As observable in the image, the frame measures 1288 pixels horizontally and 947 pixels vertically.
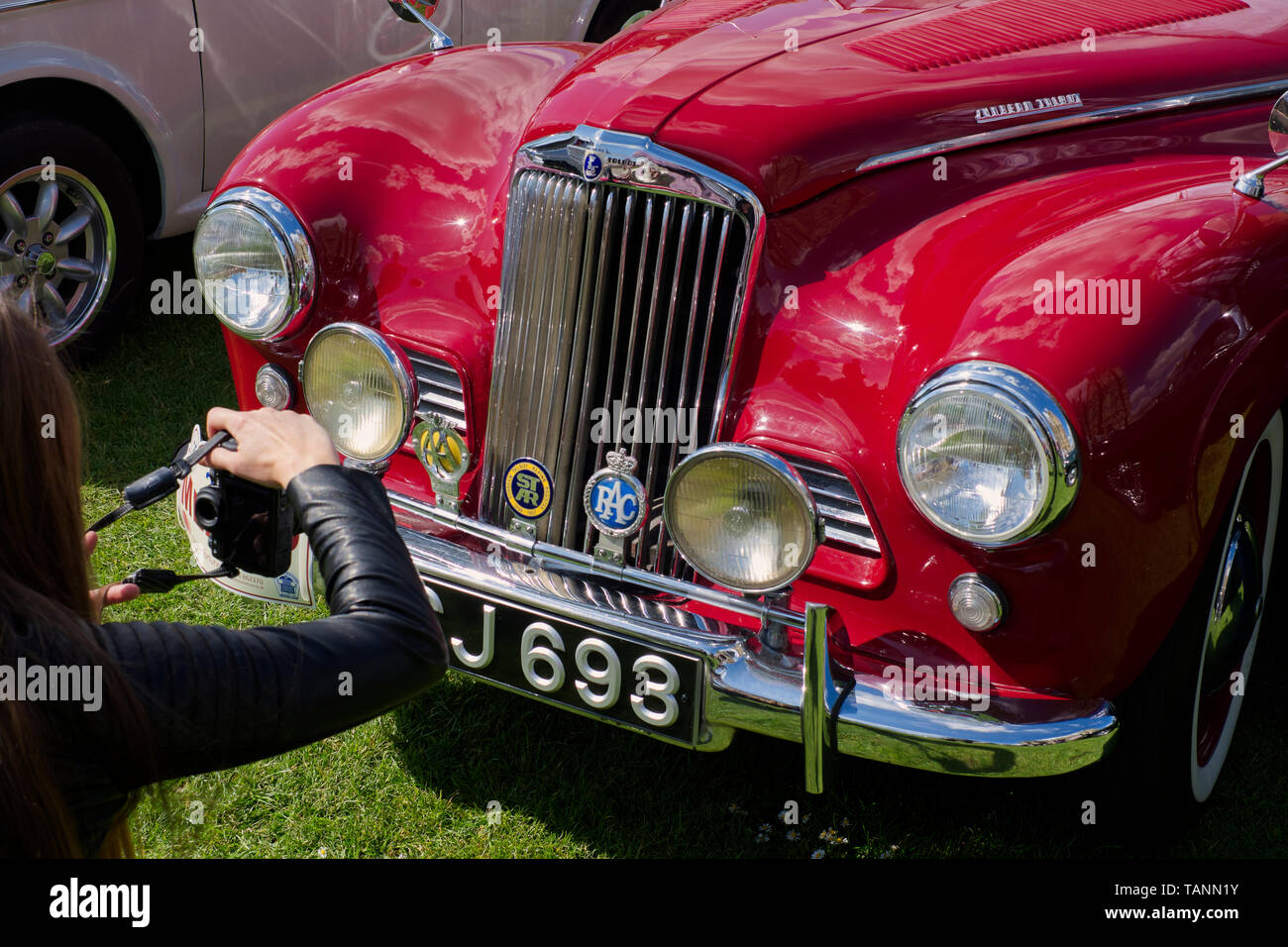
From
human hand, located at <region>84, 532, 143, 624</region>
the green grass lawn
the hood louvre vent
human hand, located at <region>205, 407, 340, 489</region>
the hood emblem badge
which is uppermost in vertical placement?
the hood louvre vent

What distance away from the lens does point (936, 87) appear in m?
2.58

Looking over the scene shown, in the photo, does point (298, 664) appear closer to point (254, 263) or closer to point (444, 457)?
point (444, 457)

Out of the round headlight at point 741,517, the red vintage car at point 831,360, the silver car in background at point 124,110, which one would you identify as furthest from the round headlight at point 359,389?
the silver car in background at point 124,110

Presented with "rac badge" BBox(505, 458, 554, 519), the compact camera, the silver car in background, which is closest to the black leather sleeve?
the compact camera

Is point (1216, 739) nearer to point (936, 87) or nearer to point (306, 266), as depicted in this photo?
point (936, 87)

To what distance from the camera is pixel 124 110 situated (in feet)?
14.0

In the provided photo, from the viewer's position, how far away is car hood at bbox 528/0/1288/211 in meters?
2.45

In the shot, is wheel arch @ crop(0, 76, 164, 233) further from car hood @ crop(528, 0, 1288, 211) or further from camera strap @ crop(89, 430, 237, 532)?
camera strap @ crop(89, 430, 237, 532)

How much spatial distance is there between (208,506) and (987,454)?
1194mm

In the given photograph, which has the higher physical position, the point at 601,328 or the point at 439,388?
the point at 601,328

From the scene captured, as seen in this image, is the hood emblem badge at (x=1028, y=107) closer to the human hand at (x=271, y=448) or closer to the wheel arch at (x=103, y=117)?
the human hand at (x=271, y=448)

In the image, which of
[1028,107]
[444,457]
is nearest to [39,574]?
[444,457]

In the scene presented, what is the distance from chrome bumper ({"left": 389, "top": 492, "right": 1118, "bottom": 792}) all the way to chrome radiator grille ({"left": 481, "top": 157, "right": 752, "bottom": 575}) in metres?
0.21
